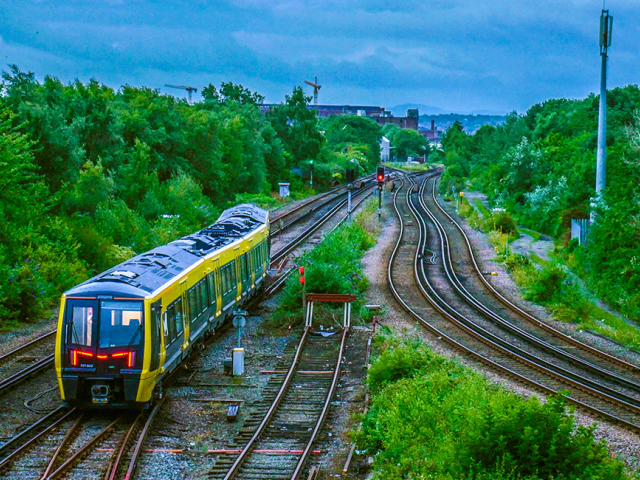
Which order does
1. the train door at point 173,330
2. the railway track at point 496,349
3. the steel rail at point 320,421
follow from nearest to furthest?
the steel rail at point 320,421 → the train door at point 173,330 → the railway track at point 496,349

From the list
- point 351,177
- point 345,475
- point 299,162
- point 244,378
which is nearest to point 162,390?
point 244,378

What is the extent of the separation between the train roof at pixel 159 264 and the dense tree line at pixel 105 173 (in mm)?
5725

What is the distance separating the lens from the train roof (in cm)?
1423

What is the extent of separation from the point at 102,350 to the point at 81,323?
25.4 inches

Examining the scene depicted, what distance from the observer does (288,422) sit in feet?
47.7

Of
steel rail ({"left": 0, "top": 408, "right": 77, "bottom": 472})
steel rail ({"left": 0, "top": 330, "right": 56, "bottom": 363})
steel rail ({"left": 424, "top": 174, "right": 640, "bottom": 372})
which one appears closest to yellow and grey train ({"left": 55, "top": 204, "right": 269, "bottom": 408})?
steel rail ({"left": 0, "top": 408, "right": 77, "bottom": 472})

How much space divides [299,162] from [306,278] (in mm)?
54264

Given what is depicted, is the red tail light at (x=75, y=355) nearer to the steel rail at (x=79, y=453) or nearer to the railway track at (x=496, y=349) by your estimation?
the steel rail at (x=79, y=453)

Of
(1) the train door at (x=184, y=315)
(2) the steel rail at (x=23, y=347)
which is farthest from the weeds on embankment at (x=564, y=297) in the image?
(2) the steel rail at (x=23, y=347)

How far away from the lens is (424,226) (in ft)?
152

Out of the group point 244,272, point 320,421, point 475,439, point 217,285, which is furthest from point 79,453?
point 244,272

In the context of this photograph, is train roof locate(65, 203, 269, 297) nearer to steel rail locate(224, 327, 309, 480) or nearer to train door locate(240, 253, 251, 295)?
train door locate(240, 253, 251, 295)

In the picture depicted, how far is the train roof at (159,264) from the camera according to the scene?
1423 cm

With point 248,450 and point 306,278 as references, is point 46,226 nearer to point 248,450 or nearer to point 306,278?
point 306,278
